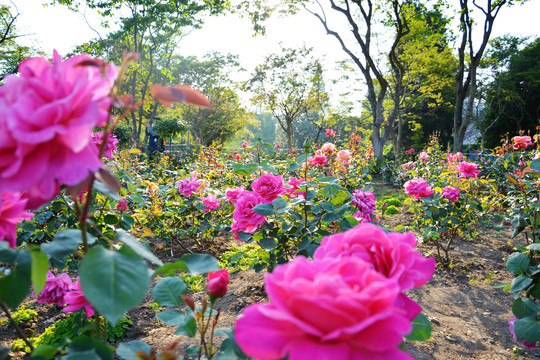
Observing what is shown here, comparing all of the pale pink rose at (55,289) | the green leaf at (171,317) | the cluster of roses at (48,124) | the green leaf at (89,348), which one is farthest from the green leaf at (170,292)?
the pale pink rose at (55,289)

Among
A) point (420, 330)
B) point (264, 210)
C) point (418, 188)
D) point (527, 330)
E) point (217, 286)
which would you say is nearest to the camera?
point (420, 330)

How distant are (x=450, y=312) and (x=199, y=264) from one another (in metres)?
2.23

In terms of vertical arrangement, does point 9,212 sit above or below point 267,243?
above

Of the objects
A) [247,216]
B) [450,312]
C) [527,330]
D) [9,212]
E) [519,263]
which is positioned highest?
[9,212]

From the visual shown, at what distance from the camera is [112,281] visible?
0.32m

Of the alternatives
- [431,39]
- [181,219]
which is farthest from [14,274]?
[431,39]

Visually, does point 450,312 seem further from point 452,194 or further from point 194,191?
point 194,191

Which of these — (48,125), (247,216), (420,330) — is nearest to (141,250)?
(48,125)

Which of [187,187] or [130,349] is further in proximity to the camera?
[187,187]

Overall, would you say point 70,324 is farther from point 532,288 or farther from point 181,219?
point 532,288

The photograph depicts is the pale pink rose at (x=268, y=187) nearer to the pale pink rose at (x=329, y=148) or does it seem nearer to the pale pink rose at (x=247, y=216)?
the pale pink rose at (x=247, y=216)

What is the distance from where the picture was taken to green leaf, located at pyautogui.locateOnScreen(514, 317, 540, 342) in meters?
0.81

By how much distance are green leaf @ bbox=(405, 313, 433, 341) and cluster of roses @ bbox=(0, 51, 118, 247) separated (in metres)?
0.50

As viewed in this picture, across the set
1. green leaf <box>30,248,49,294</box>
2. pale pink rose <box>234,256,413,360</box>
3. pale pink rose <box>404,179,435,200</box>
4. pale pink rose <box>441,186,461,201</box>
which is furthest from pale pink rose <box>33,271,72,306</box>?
pale pink rose <box>441,186,461,201</box>
